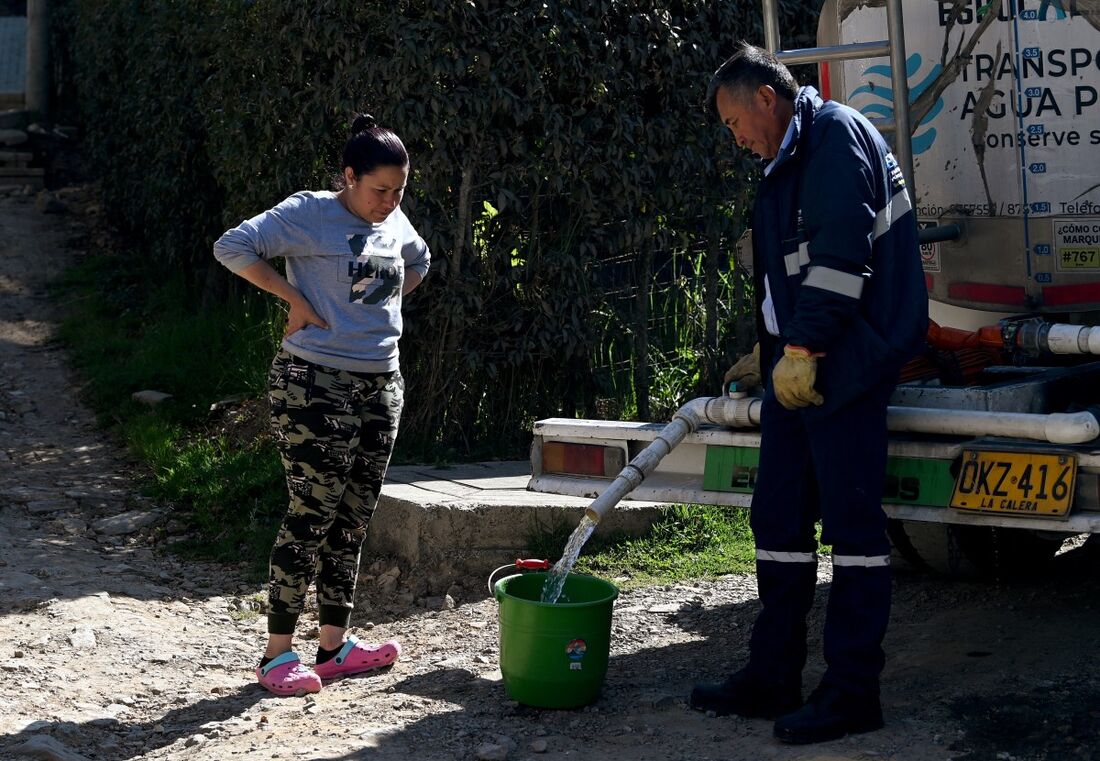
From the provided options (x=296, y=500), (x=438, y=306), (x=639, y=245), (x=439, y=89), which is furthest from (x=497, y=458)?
(x=296, y=500)

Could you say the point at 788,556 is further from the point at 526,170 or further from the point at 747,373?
the point at 526,170

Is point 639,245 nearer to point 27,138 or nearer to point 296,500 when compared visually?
point 296,500

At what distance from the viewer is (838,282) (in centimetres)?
369

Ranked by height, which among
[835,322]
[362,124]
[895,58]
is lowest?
[835,322]

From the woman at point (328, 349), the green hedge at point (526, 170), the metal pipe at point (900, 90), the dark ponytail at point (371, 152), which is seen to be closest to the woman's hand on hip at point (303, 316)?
the woman at point (328, 349)

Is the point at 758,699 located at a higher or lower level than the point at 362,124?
lower

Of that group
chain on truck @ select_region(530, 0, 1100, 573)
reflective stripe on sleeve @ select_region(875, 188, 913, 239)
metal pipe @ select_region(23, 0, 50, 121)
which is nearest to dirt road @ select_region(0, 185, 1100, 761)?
chain on truck @ select_region(530, 0, 1100, 573)

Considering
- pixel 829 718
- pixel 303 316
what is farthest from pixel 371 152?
pixel 829 718

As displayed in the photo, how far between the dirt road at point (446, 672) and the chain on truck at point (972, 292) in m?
0.45

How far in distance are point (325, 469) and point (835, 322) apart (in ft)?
Answer: 5.49

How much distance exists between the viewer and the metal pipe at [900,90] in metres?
4.66

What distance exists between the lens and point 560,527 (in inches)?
234

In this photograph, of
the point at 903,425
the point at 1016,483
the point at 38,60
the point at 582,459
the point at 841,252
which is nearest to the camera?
the point at 841,252

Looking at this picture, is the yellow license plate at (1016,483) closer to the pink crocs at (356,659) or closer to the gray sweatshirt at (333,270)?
the gray sweatshirt at (333,270)
